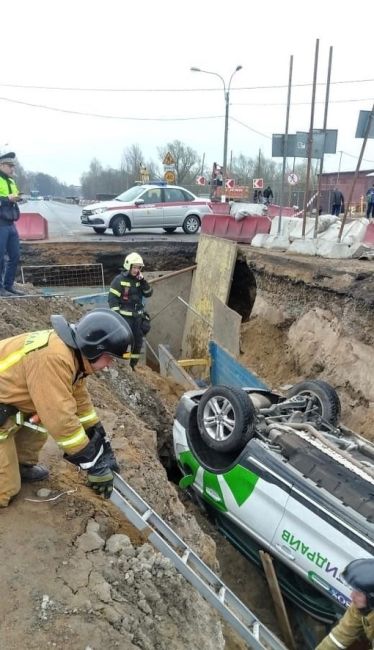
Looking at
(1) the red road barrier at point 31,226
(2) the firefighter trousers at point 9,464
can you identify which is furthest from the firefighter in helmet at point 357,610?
(1) the red road barrier at point 31,226

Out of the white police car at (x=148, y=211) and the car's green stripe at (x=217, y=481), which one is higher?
the white police car at (x=148, y=211)

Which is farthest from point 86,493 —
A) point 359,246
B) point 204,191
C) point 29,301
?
point 204,191

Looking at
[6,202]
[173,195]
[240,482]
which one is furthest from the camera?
[173,195]

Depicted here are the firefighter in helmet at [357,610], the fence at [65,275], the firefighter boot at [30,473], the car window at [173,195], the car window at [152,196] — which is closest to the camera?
the firefighter in helmet at [357,610]

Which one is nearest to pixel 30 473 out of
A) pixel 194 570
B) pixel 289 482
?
pixel 194 570

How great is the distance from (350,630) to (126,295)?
20.3 ft

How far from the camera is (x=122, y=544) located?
348cm

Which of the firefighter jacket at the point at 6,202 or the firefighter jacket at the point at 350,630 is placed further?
the firefighter jacket at the point at 6,202

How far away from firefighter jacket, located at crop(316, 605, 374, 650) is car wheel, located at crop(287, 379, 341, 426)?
2607mm

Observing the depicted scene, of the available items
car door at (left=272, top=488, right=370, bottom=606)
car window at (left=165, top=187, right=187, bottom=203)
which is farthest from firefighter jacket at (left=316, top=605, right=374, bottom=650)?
car window at (left=165, top=187, right=187, bottom=203)

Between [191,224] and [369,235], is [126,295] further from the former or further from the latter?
[191,224]

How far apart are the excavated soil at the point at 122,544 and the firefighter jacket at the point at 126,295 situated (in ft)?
3.07

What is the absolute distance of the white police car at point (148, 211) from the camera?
17.8 metres

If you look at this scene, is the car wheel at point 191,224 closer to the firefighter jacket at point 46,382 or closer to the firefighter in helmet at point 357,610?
the firefighter jacket at point 46,382
